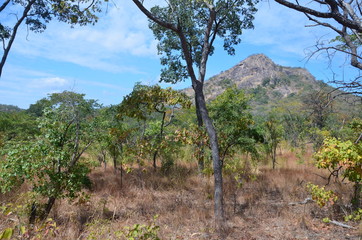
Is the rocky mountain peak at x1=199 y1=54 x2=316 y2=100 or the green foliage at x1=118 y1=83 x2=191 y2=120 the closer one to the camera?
the green foliage at x1=118 y1=83 x2=191 y2=120

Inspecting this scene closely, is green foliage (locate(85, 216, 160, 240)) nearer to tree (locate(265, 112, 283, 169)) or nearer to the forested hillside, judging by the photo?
the forested hillside

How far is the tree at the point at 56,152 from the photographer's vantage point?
16.2ft

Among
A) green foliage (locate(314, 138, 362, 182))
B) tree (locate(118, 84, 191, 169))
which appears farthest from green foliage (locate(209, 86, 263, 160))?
green foliage (locate(314, 138, 362, 182))

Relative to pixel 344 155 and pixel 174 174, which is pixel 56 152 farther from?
pixel 174 174

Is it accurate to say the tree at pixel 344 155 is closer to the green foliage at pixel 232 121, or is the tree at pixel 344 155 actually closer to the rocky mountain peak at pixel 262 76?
the green foliage at pixel 232 121

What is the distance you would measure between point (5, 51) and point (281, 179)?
12.2 m

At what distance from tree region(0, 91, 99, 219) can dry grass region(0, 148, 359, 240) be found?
742 millimetres

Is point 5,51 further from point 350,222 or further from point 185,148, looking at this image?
point 350,222

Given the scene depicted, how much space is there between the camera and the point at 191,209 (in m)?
7.17

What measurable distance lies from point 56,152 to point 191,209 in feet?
12.9

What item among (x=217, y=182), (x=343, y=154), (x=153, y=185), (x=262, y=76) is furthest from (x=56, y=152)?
(x=262, y=76)

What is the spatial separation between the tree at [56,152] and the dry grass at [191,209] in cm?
74

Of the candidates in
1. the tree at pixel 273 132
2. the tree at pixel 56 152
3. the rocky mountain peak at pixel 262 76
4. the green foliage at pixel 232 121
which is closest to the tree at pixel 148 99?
the tree at pixel 56 152

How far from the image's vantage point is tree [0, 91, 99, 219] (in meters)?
4.94
